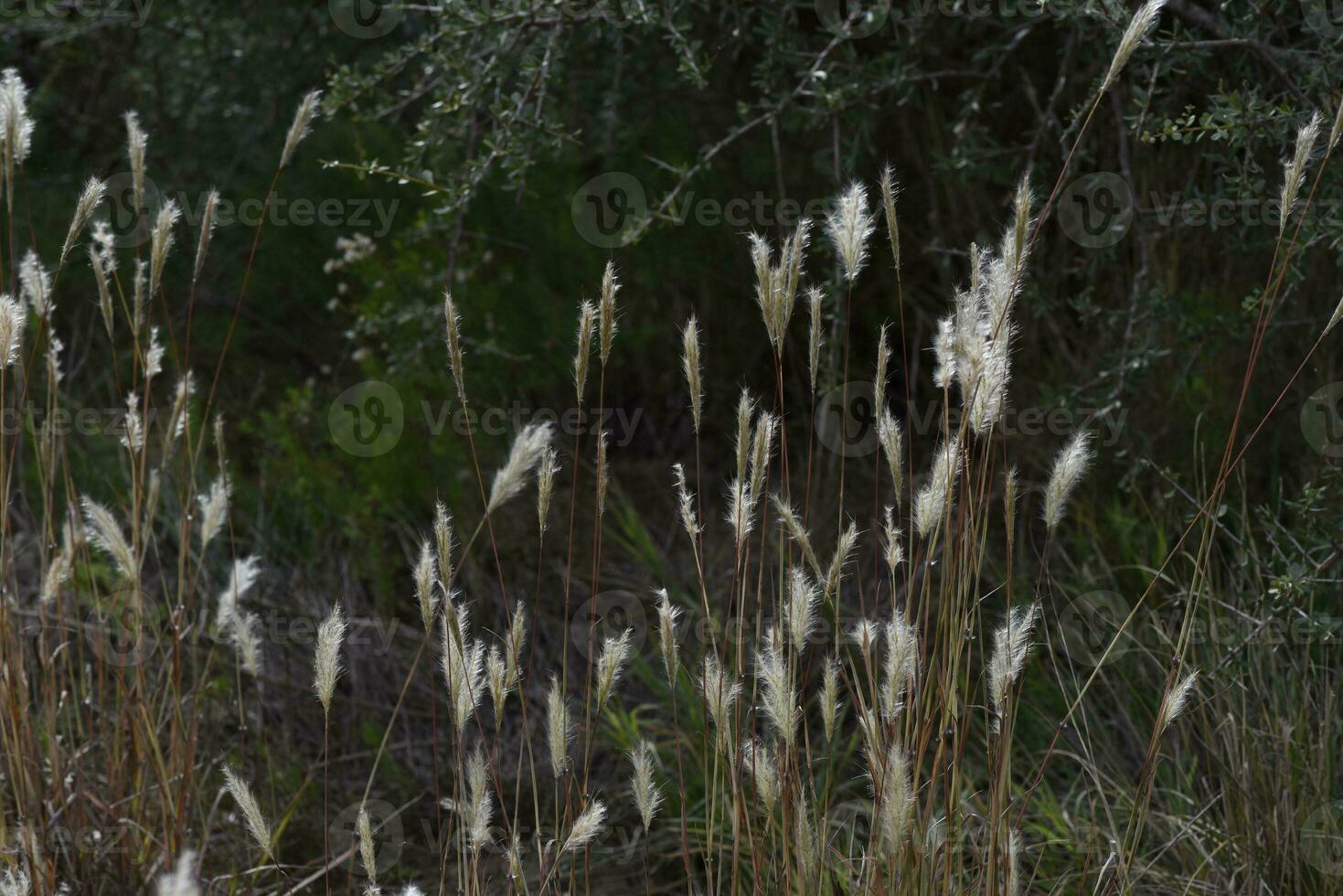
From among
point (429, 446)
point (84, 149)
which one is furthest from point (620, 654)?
point (84, 149)

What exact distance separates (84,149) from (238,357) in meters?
1.76

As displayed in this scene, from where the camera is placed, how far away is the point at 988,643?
121 inches

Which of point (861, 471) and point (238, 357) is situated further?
point (238, 357)

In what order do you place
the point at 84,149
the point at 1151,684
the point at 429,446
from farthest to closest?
1. the point at 84,149
2. the point at 429,446
3. the point at 1151,684

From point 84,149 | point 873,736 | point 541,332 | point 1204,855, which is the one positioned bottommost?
point 1204,855

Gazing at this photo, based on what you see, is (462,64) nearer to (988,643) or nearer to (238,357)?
(988,643)

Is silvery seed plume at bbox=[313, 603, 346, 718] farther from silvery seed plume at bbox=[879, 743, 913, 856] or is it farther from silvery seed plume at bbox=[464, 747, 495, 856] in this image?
silvery seed plume at bbox=[879, 743, 913, 856]
